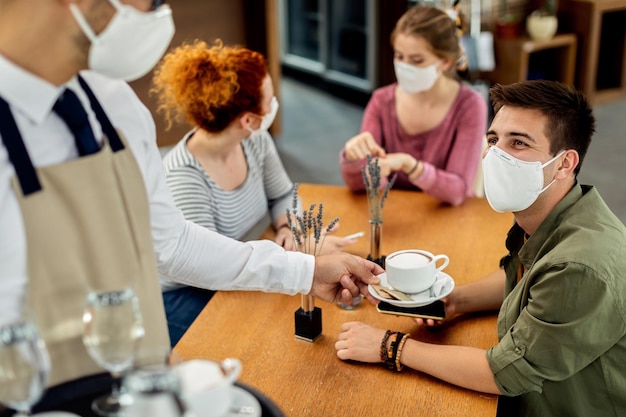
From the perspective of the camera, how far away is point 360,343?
1.75m

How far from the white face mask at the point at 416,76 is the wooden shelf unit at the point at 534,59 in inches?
116

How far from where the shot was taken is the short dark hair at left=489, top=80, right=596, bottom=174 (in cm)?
177

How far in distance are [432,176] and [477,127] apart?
340mm

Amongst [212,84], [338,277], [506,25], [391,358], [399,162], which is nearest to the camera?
[391,358]

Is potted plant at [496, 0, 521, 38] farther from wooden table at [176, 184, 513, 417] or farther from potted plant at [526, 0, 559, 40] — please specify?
wooden table at [176, 184, 513, 417]

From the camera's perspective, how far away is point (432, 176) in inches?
106

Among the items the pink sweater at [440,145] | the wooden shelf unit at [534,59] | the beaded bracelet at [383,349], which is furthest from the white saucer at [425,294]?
the wooden shelf unit at [534,59]

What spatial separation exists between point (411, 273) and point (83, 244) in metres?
0.86

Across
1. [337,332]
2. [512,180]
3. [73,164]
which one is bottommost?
[337,332]

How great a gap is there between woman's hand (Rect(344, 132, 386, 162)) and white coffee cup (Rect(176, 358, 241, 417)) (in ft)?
5.73

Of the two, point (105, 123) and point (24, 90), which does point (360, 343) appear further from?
point (24, 90)

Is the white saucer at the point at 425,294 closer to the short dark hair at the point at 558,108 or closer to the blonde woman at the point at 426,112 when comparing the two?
the short dark hair at the point at 558,108

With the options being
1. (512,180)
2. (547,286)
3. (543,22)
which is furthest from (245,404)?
(543,22)

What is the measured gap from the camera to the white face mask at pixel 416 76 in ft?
9.58
